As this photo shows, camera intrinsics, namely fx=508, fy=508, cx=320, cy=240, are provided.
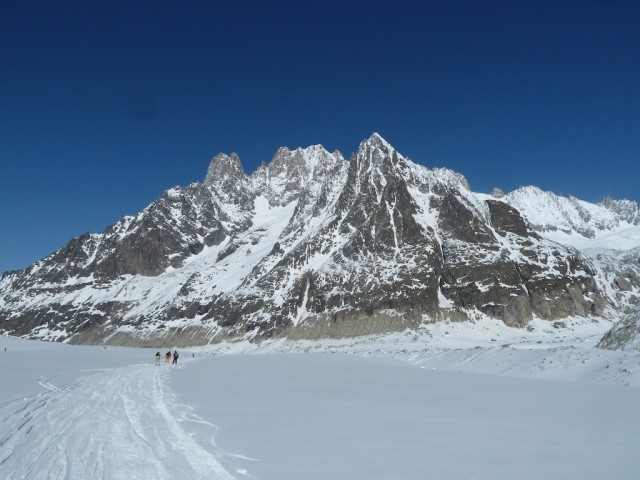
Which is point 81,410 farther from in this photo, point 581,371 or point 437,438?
point 581,371

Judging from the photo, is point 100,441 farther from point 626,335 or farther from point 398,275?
point 398,275

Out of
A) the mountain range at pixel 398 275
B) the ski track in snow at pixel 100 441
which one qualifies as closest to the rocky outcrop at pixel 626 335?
the ski track in snow at pixel 100 441

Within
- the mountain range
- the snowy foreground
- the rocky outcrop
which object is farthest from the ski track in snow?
the mountain range

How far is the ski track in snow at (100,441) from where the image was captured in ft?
31.9

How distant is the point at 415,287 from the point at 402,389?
113 m

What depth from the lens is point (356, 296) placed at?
458 ft

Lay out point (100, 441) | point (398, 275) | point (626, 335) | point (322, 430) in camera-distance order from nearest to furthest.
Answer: point (100, 441) < point (322, 430) < point (626, 335) < point (398, 275)

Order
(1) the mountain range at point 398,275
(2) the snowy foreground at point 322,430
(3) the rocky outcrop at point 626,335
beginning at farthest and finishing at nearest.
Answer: (1) the mountain range at point 398,275 → (3) the rocky outcrop at point 626,335 → (2) the snowy foreground at point 322,430

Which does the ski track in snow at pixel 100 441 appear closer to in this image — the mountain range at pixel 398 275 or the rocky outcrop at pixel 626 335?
the rocky outcrop at pixel 626 335

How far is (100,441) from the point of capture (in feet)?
39.7

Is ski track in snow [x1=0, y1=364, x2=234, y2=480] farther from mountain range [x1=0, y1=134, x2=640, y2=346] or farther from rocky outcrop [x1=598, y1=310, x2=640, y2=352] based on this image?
mountain range [x1=0, y1=134, x2=640, y2=346]

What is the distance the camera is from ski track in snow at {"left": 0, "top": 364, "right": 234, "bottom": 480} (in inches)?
382

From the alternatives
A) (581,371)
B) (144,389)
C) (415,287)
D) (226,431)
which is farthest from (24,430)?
(415,287)

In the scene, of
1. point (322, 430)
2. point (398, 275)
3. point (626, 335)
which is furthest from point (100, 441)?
point (398, 275)
